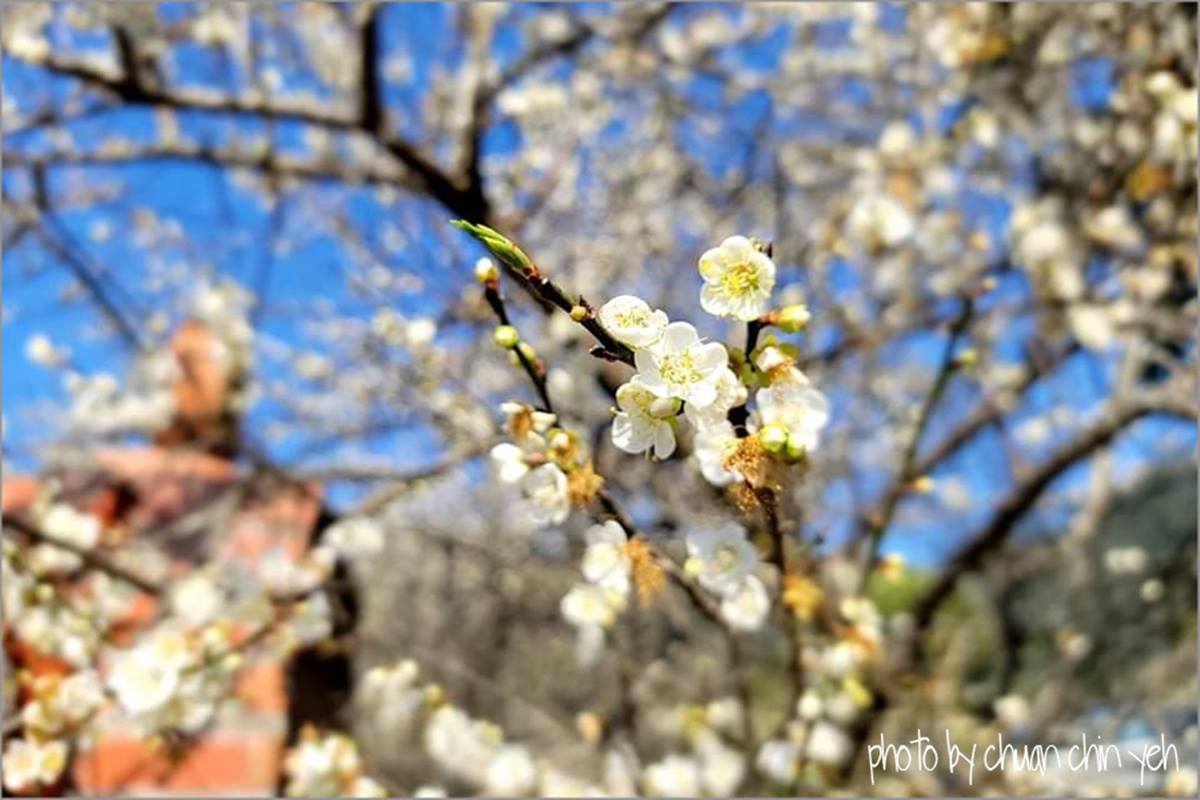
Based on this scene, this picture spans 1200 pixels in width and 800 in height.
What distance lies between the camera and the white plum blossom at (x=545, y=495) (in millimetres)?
1075

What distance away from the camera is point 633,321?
85 cm

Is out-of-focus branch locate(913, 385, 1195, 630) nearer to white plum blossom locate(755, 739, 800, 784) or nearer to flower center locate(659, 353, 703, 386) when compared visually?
white plum blossom locate(755, 739, 800, 784)

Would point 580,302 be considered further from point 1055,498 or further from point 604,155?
point 1055,498

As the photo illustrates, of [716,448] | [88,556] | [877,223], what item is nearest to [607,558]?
[716,448]

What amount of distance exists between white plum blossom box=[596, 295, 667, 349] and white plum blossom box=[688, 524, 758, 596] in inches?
13.5

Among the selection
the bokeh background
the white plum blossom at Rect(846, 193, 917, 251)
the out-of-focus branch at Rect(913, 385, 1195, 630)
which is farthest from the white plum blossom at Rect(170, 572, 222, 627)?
the out-of-focus branch at Rect(913, 385, 1195, 630)

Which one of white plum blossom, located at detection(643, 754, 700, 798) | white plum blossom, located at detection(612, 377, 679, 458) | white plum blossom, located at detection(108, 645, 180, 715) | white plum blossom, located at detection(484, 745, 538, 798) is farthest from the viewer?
white plum blossom, located at detection(484, 745, 538, 798)

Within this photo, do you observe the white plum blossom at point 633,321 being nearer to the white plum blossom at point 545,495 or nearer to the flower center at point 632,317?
the flower center at point 632,317

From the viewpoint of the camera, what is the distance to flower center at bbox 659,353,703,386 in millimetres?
842

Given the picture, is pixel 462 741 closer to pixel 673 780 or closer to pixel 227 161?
pixel 673 780

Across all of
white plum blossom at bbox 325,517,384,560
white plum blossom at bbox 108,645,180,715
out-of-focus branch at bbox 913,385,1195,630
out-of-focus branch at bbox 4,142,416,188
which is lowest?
white plum blossom at bbox 108,645,180,715

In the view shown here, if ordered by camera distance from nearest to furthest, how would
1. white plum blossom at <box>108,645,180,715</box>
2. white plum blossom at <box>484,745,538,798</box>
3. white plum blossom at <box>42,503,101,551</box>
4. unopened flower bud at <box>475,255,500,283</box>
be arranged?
unopened flower bud at <box>475,255,500,283</box> → white plum blossom at <box>108,645,180,715</box> → white plum blossom at <box>42,503,101,551</box> → white plum blossom at <box>484,745,538,798</box>

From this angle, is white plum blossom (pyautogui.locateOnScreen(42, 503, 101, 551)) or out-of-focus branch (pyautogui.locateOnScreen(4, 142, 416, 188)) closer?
white plum blossom (pyautogui.locateOnScreen(42, 503, 101, 551))

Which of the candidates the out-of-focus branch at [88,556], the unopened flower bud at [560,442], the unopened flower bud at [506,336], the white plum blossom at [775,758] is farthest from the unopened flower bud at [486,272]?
the white plum blossom at [775,758]
